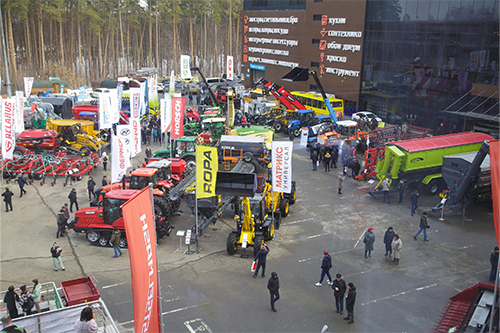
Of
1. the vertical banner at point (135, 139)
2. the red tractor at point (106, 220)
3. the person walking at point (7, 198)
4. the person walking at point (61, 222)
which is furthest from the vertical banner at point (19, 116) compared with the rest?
the red tractor at point (106, 220)

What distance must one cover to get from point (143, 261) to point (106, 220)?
30.4 ft

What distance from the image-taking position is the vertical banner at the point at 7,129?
19.5 meters

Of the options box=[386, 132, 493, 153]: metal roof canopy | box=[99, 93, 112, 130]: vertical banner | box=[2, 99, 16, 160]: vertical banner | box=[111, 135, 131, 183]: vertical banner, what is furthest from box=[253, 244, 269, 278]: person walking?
box=[99, 93, 112, 130]: vertical banner

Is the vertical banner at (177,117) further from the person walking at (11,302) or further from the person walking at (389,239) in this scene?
the person walking at (11,302)

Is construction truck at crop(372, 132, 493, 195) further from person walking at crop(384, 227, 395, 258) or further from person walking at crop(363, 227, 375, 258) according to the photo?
person walking at crop(363, 227, 375, 258)

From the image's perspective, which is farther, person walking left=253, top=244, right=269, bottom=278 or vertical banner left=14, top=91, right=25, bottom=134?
vertical banner left=14, top=91, right=25, bottom=134

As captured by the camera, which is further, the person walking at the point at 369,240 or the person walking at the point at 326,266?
the person walking at the point at 369,240

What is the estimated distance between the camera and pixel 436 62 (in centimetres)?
2797

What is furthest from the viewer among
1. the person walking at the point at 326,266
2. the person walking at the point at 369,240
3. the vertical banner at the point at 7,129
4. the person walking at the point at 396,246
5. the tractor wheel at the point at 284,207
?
the vertical banner at the point at 7,129

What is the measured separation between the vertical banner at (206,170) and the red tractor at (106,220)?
234 centimetres

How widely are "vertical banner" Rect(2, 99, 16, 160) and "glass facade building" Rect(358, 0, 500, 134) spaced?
2401 cm

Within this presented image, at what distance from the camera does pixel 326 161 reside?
2466 centimetres

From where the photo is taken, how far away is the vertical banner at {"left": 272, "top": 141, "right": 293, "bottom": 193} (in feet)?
51.6

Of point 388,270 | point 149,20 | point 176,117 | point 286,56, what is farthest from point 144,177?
point 149,20
